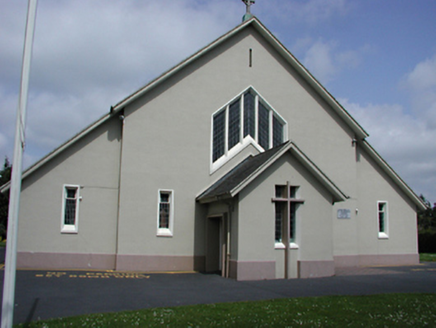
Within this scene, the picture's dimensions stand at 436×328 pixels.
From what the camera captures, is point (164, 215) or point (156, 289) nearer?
point (156, 289)

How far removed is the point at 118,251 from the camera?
61.9 feet

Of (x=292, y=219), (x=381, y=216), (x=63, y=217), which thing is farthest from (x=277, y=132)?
(x=63, y=217)

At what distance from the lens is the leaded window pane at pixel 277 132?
73.4 ft

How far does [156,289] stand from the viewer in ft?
45.1

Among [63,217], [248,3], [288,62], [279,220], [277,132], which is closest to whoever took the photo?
[279,220]

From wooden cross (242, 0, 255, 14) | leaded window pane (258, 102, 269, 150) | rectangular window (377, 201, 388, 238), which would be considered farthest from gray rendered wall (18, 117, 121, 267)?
rectangular window (377, 201, 388, 238)

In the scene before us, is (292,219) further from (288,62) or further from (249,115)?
(288,62)

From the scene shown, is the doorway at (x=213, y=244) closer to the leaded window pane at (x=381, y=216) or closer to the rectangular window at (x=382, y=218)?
the rectangular window at (x=382, y=218)

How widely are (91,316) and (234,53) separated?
15340 millimetres

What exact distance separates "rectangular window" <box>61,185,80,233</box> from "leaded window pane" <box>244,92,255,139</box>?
823cm

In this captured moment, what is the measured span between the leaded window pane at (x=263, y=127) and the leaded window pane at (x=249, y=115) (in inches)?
21.0

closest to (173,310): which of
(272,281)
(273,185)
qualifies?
(272,281)

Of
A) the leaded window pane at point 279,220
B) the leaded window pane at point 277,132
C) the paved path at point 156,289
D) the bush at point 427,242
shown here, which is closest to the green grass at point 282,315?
the paved path at point 156,289

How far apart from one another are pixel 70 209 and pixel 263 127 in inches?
384
